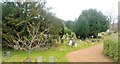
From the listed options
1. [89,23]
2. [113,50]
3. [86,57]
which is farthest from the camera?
[89,23]

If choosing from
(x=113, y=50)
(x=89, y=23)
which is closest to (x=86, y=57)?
(x=113, y=50)

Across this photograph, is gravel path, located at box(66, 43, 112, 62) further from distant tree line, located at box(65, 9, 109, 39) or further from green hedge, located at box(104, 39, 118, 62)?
distant tree line, located at box(65, 9, 109, 39)

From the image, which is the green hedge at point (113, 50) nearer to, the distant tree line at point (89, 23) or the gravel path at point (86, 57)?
the gravel path at point (86, 57)

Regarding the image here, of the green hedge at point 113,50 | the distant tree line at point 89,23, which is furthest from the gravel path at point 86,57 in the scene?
the distant tree line at point 89,23

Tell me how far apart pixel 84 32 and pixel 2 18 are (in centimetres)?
1259

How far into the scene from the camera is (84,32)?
2852 cm

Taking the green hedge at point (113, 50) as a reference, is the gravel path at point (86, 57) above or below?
below

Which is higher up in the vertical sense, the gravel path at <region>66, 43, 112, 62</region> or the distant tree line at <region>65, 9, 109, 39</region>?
the distant tree line at <region>65, 9, 109, 39</region>

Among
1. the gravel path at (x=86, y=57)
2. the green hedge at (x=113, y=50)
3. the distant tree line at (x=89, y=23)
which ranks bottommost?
the gravel path at (x=86, y=57)

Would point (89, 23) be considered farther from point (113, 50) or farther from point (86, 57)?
point (113, 50)

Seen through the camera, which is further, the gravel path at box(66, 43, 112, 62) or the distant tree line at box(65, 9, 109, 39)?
the distant tree line at box(65, 9, 109, 39)

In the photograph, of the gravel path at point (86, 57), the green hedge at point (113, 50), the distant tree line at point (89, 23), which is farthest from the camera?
the distant tree line at point (89, 23)

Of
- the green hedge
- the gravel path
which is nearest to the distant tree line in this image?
the gravel path

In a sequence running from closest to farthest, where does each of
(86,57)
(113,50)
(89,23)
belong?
(113,50)
(86,57)
(89,23)
